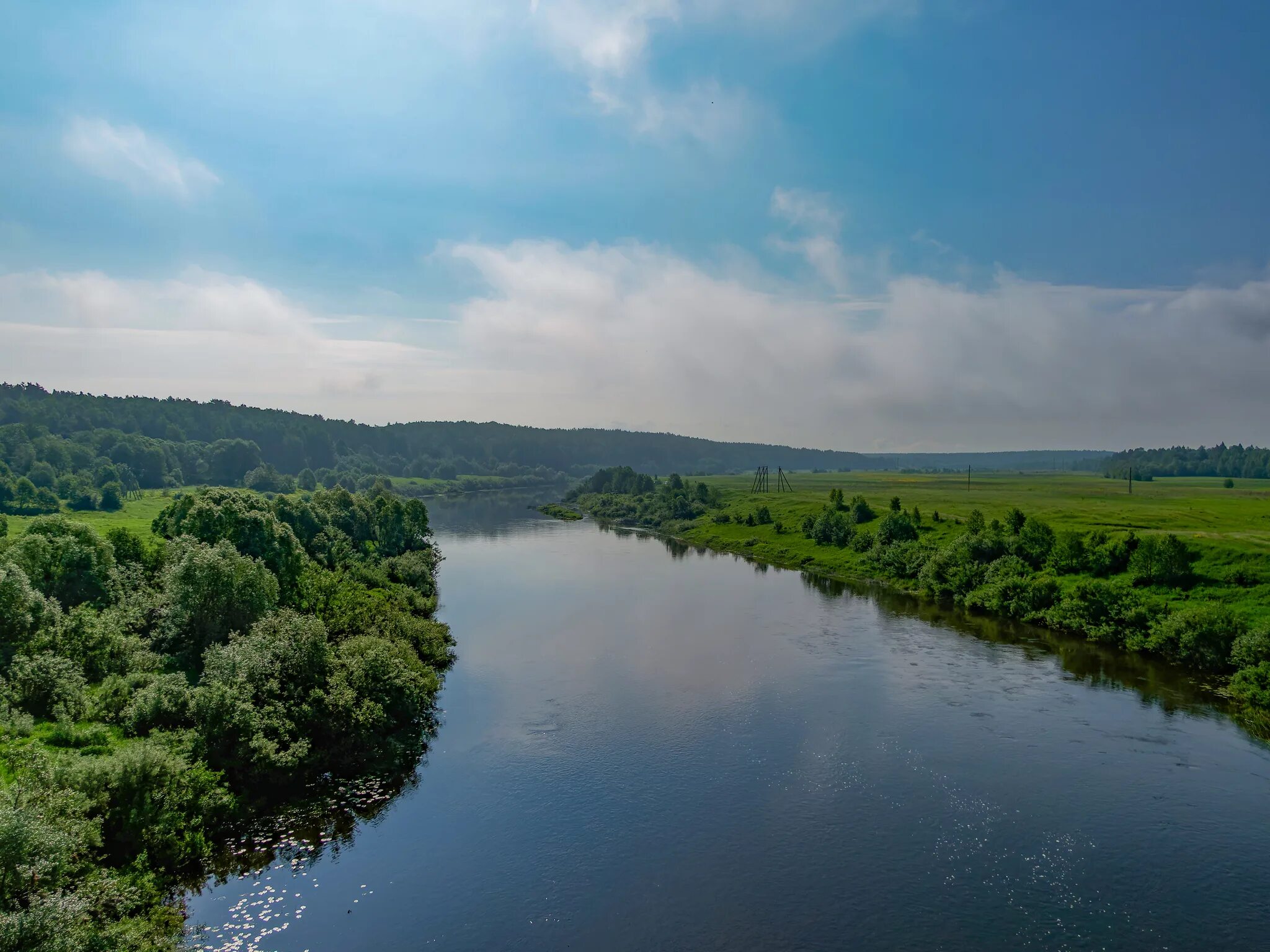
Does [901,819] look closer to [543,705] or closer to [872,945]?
[872,945]

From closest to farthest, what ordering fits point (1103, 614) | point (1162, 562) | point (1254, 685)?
point (1254, 685)
point (1103, 614)
point (1162, 562)

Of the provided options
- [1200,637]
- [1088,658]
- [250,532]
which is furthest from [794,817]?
[250,532]

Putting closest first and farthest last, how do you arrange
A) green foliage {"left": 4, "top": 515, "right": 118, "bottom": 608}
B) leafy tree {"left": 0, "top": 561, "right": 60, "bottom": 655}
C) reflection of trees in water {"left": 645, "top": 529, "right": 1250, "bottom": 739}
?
1. leafy tree {"left": 0, "top": 561, "right": 60, "bottom": 655}
2. green foliage {"left": 4, "top": 515, "right": 118, "bottom": 608}
3. reflection of trees in water {"left": 645, "top": 529, "right": 1250, "bottom": 739}

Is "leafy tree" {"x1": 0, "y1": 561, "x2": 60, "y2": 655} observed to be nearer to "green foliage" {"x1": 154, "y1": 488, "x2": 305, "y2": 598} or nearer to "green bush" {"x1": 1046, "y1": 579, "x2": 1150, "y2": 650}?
"green foliage" {"x1": 154, "y1": 488, "x2": 305, "y2": 598}

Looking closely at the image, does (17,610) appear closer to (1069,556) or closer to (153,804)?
(153,804)

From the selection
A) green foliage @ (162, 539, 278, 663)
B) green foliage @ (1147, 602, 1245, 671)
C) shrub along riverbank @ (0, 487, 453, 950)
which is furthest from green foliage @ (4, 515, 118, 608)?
green foliage @ (1147, 602, 1245, 671)
